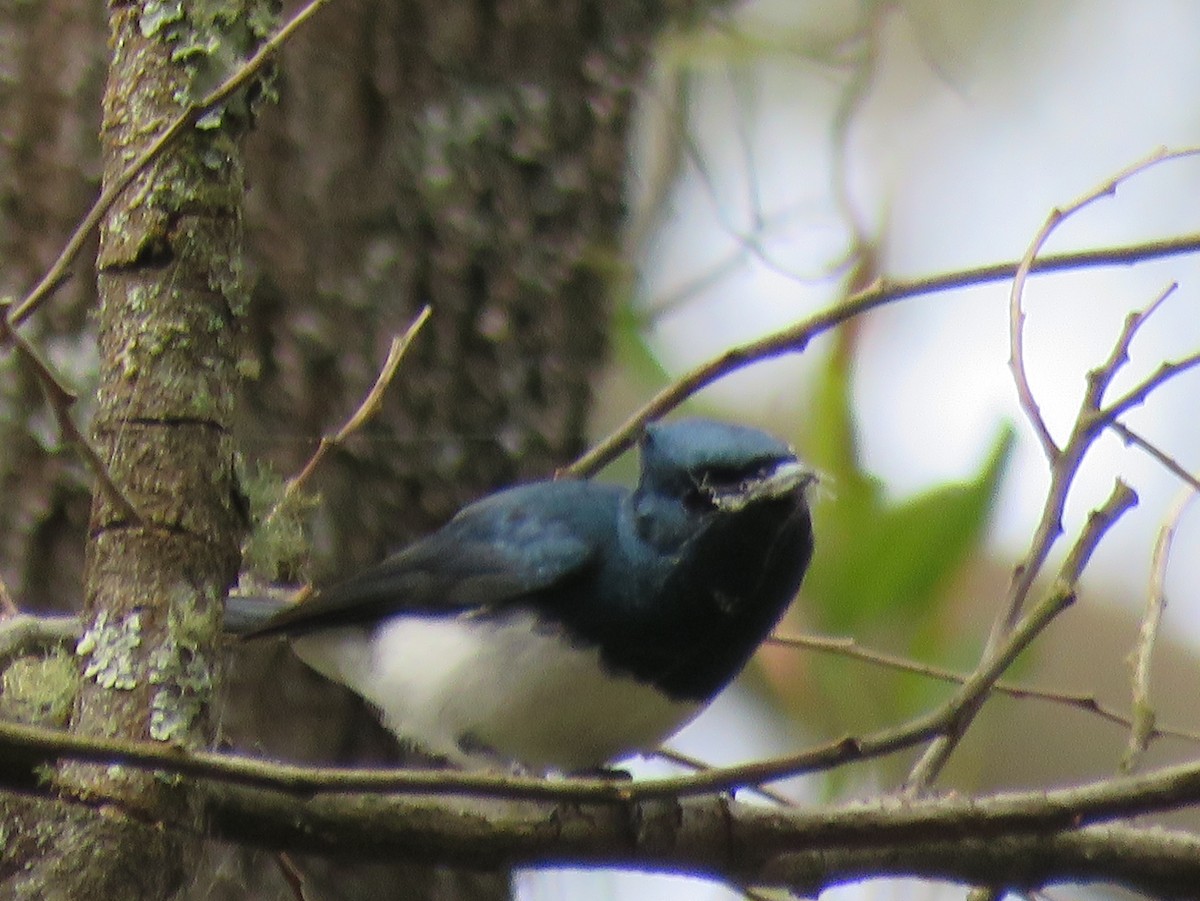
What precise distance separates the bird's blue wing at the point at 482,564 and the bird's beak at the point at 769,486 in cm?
22

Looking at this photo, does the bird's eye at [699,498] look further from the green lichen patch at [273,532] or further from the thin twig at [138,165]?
the thin twig at [138,165]

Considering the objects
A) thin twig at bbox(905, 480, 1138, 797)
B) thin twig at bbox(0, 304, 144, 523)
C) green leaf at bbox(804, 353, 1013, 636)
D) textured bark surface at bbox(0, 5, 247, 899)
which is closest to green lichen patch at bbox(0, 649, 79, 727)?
textured bark surface at bbox(0, 5, 247, 899)

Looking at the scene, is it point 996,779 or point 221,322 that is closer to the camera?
point 221,322

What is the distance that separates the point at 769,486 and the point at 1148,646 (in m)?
0.41

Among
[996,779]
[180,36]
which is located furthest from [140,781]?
[996,779]

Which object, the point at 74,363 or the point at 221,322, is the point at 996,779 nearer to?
the point at 74,363

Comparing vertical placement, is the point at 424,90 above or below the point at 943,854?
above

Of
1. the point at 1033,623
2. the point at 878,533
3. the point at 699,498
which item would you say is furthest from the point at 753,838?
the point at 878,533

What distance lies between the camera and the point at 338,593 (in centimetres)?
194

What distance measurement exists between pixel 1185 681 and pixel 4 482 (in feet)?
10.3

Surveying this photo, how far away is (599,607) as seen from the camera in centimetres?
179

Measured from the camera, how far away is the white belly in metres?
1.77

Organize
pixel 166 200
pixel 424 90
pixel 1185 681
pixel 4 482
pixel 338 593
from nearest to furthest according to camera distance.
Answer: pixel 166 200, pixel 338 593, pixel 4 482, pixel 424 90, pixel 1185 681

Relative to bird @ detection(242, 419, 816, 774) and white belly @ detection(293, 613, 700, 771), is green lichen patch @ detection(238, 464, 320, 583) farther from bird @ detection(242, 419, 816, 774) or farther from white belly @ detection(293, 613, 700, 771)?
white belly @ detection(293, 613, 700, 771)
